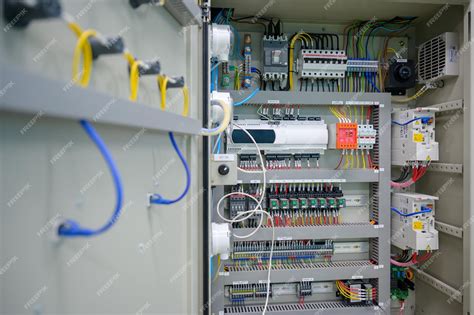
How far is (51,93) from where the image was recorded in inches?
12.5

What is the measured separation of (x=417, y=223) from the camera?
181cm

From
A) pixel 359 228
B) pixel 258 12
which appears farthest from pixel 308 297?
pixel 258 12

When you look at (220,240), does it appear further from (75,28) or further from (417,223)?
A: (417,223)

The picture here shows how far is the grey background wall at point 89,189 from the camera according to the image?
381mm

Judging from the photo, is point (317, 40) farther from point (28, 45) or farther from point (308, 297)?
point (28, 45)

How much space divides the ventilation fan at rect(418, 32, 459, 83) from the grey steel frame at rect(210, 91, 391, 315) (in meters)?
0.31

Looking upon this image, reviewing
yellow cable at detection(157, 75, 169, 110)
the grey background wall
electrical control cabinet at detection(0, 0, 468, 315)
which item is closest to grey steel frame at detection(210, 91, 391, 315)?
electrical control cabinet at detection(0, 0, 468, 315)

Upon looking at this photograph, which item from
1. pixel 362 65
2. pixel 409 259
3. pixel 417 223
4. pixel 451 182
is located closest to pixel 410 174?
pixel 451 182

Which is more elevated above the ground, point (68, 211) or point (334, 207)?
point (68, 211)

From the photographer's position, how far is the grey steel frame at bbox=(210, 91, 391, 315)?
1809 millimetres

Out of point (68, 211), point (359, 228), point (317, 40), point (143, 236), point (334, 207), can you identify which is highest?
point (317, 40)

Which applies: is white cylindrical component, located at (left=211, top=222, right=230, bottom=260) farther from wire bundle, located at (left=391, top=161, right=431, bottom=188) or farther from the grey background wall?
wire bundle, located at (left=391, top=161, right=431, bottom=188)

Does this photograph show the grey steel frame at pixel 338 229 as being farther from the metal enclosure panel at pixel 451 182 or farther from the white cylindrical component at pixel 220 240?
the white cylindrical component at pixel 220 240

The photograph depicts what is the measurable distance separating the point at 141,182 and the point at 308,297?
68.7 inches
